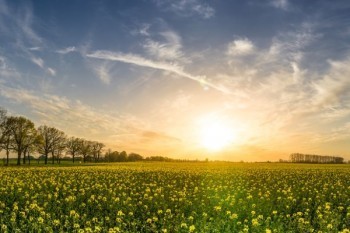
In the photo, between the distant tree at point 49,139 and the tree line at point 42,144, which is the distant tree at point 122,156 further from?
the distant tree at point 49,139

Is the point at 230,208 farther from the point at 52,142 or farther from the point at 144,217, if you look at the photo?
the point at 52,142

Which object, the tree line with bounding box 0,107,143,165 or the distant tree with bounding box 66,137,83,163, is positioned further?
the distant tree with bounding box 66,137,83,163

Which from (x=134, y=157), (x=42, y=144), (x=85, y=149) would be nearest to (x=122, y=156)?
(x=134, y=157)

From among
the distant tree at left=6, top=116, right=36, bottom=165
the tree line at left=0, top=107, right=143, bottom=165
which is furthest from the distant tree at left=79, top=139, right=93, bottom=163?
the distant tree at left=6, top=116, right=36, bottom=165

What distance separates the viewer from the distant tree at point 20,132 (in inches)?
3332

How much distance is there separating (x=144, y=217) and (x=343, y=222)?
8797mm

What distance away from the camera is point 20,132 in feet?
283

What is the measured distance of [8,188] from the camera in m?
22.7

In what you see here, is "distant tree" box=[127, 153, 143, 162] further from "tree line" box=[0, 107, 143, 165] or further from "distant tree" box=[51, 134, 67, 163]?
"distant tree" box=[51, 134, 67, 163]

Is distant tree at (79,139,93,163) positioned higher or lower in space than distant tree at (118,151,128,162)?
higher

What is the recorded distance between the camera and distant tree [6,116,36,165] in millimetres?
84625

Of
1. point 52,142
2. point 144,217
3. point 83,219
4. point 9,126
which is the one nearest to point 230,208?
point 144,217

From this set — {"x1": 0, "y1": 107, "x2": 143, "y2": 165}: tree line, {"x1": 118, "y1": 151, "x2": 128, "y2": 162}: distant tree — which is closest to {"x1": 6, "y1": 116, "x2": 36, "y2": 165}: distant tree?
{"x1": 0, "y1": 107, "x2": 143, "y2": 165}: tree line

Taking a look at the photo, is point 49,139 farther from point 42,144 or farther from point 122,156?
point 122,156
